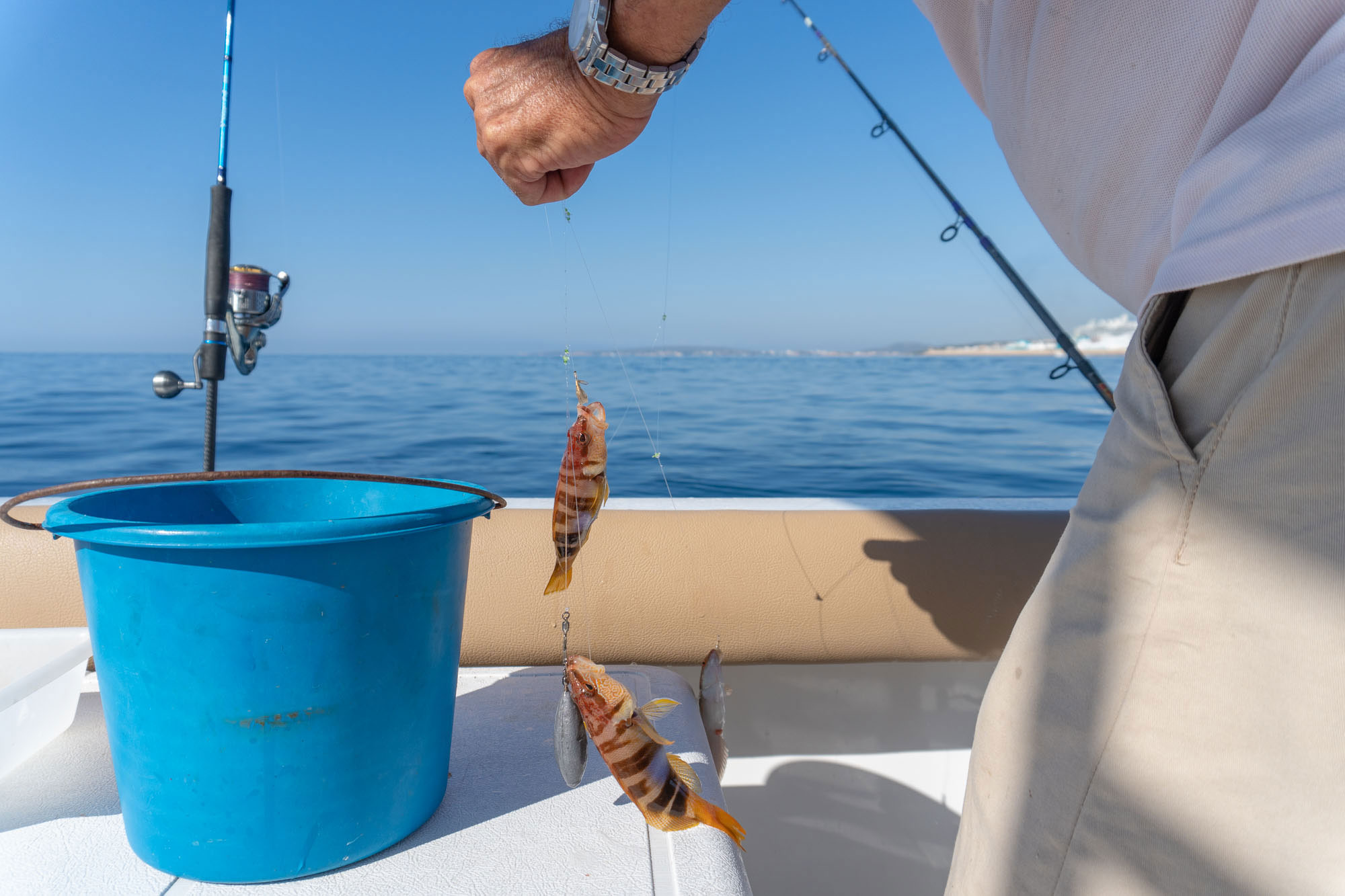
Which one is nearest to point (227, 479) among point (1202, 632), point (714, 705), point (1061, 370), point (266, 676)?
point (266, 676)

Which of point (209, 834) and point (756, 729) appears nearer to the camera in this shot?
point (209, 834)

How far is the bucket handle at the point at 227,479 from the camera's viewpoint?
1.16 metres

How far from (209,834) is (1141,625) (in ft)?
4.22

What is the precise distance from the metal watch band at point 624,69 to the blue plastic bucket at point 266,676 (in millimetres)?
740

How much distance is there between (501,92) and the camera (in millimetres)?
1434

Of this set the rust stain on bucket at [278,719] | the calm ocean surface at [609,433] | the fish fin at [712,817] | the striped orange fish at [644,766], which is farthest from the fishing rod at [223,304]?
the fish fin at [712,817]

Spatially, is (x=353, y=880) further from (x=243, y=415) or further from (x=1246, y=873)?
(x=243, y=415)

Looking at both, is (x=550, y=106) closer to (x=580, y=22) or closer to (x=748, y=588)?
(x=580, y=22)

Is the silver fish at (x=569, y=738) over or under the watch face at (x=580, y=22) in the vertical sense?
under

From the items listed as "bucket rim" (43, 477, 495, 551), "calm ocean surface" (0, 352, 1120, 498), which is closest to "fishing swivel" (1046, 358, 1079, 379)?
"calm ocean surface" (0, 352, 1120, 498)

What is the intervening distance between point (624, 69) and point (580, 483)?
0.72 metres

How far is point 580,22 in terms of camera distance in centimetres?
124

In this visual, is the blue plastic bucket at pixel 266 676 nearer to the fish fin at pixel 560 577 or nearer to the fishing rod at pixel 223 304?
the fish fin at pixel 560 577

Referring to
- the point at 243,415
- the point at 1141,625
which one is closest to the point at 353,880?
the point at 1141,625
